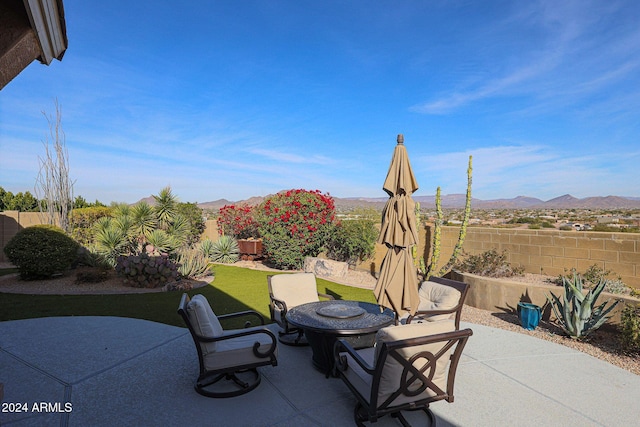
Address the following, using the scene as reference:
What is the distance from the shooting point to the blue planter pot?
597 cm

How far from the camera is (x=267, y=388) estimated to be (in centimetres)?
379

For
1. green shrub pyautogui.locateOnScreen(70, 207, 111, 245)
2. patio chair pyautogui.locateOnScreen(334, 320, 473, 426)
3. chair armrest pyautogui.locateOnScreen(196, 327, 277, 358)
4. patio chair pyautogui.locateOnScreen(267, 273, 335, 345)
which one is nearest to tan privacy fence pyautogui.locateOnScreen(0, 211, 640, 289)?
patio chair pyautogui.locateOnScreen(267, 273, 335, 345)

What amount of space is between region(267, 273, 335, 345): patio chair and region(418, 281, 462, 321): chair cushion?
5.31 feet

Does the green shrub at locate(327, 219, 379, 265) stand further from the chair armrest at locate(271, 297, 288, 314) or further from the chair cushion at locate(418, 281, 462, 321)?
the chair armrest at locate(271, 297, 288, 314)

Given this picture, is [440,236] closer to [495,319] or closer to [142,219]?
[495,319]

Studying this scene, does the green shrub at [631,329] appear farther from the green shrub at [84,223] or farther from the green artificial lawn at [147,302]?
the green shrub at [84,223]

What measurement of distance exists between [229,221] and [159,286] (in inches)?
253

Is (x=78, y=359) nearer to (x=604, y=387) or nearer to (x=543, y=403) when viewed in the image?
(x=543, y=403)

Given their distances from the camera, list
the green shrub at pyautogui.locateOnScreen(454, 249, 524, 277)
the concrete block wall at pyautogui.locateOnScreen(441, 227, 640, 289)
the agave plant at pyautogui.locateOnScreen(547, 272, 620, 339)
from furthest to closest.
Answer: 1. the green shrub at pyautogui.locateOnScreen(454, 249, 524, 277)
2. the concrete block wall at pyautogui.locateOnScreen(441, 227, 640, 289)
3. the agave plant at pyautogui.locateOnScreen(547, 272, 620, 339)

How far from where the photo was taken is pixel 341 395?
3668mm

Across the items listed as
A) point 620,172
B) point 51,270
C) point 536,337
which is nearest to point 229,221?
point 51,270

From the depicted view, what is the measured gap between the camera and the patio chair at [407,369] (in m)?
2.77

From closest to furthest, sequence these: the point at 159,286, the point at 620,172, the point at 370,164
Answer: the point at 159,286 → the point at 620,172 → the point at 370,164

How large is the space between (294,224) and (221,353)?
27.1 feet
